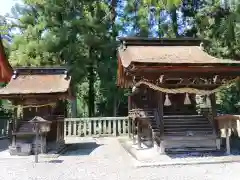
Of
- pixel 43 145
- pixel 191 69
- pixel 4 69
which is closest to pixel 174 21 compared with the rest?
pixel 191 69

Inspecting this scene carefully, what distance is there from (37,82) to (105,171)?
6163 millimetres

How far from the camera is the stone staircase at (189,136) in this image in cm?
984

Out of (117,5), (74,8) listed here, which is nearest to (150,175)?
(74,8)

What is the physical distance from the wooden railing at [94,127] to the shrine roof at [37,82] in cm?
529

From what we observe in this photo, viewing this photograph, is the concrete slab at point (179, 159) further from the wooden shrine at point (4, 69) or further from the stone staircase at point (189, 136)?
the wooden shrine at point (4, 69)

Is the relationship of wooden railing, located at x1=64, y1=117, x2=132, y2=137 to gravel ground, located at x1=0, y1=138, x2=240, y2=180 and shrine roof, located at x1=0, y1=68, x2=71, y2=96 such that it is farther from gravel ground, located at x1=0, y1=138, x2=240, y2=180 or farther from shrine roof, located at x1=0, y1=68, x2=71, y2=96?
gravel ground, located at x1=0, y1=138, x2=240, y2=180

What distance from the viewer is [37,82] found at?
12359 mm

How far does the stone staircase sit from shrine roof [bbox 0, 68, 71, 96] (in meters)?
4.15

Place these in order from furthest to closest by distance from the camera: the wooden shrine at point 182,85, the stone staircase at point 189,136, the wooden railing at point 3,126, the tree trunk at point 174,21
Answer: the tree trunk at point 174,21 → the wooden railing at point 3,126 → the stone staircase at point 189,136 → the wooden shrine at point 182,85

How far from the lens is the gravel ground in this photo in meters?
Answer: 6.79

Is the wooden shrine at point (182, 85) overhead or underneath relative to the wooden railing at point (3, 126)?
overhead

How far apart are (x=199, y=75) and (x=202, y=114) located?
71.3 inches

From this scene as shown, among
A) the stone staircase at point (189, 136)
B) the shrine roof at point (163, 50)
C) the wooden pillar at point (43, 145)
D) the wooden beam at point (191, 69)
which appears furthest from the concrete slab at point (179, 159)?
the wooden pillar at point (43, 145)

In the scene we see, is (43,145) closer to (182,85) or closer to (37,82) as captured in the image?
(37,82)
